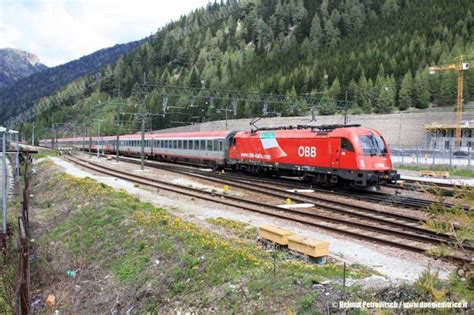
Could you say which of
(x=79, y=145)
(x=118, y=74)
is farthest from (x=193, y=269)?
(x=118, y=74)

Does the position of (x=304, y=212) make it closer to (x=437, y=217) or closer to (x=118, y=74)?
(x=437, y=217)

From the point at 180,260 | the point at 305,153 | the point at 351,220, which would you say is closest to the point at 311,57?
the point at 305,153

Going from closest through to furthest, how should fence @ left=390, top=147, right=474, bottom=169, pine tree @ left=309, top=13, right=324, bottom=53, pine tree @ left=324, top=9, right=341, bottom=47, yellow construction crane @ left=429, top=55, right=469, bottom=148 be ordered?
fence @ left=390, top=147, right=474, bottom=169 < yellow construction crane @ left=429, top=55, right=469, bottom=148 < pine tree @ left=309, top=13, right=324, bottom=53 < pine tree @ left=324, top=9, right=341, bottom=47

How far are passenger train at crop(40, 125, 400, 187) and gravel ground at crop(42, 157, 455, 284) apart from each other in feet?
24.1

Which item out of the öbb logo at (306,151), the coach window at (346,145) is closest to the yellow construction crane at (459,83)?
the öbb logo at (306,151)

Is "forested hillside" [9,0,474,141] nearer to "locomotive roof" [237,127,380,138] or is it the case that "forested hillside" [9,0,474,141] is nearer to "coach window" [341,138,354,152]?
"locomotive roof" [237,127,380,138]

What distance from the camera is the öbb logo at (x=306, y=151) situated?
2534cm

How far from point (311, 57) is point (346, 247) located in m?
137

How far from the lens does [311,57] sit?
143 meters

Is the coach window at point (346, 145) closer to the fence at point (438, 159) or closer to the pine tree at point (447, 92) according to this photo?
the fence at point (438, 159)

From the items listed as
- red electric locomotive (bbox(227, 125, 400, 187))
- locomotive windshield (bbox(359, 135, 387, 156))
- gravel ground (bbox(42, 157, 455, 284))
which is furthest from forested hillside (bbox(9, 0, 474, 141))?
gravel ground (bbox(42, 157, 455, 284))

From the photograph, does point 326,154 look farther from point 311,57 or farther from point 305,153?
point 311,57

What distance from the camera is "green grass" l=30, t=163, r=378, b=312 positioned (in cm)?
873

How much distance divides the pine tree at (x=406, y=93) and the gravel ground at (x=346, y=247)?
265 ft
